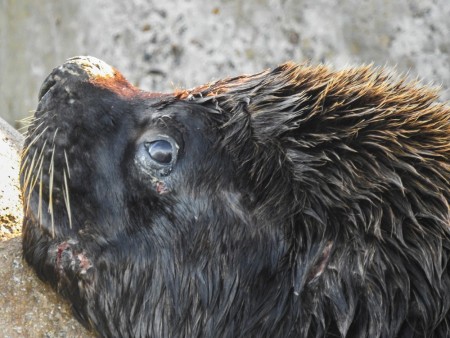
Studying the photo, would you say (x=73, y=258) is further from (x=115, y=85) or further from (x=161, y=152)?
(x=115, y=85)

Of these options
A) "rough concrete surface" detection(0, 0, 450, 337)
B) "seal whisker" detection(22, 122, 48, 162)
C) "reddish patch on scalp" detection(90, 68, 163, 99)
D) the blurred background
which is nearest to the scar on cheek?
"seal whisker" detection(22, 122, 48, 162)

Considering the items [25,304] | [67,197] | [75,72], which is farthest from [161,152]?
[25,304]

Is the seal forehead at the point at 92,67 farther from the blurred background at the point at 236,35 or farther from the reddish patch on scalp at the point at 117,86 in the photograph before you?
the blurred background at the point at 236,35

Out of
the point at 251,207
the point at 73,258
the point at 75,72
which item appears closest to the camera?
the point at 251,207

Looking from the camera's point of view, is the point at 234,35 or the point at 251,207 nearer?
the point at 251,207

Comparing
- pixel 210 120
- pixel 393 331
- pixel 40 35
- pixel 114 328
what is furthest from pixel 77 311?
pixel 40 35

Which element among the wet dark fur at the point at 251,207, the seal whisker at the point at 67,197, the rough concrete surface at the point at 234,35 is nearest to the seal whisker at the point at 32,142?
the wet dark fur at the point at 251,207
